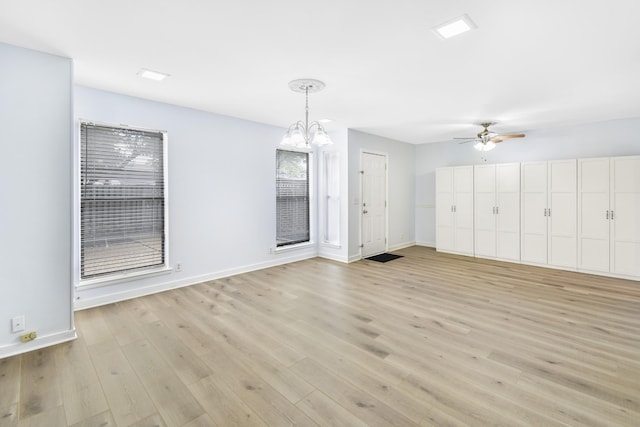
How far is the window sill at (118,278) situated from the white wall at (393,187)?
10.9 ft

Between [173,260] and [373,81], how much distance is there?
3.58 meters

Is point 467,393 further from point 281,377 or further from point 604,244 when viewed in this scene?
point 604,244

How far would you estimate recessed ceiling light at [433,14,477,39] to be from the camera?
7.06 feet

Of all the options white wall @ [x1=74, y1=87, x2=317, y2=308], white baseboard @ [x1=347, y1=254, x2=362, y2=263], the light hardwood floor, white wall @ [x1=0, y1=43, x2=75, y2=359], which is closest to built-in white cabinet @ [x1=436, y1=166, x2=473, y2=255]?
white baseboard @ [x1=347, y1=254, x2=362, y2=263]

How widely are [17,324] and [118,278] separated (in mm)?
1212

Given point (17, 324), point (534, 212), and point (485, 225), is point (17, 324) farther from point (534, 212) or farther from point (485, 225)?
point (534, 212)

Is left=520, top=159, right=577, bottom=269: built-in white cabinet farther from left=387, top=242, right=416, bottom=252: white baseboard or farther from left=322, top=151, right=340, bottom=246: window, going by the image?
left=322, top=151, right=340, bottom=246: window

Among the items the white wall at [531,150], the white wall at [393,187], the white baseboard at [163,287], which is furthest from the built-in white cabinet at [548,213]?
the white baseboard at [163,287]

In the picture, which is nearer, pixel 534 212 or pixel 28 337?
pixel 28 337

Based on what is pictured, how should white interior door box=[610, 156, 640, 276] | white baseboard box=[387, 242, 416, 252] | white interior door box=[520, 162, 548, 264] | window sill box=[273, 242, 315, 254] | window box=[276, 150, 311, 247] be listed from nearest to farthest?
white interior door box=[610, 156, 640, 276] < white interior door box=[520, 162, 548, 264] < window sill box=[273, 242, 315, 254] < window box=[276, 150, 311, 247] < white baseboard box=[387, 242, 416, 252]

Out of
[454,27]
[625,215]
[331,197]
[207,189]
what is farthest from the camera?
[331,197]

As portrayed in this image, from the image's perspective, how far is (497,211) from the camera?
5973 mm

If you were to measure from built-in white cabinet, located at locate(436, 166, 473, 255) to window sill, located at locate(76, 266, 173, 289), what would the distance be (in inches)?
222

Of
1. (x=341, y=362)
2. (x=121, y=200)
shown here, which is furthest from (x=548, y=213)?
(x=121, y=200)
